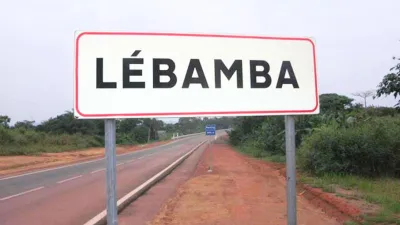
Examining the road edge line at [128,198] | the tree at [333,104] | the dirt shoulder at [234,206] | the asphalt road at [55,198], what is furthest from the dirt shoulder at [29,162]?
the tree at [333,104]

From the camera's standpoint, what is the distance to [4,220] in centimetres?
788

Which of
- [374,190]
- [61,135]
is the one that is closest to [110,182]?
[374,190]

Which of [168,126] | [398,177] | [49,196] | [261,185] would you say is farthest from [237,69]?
[168,126]

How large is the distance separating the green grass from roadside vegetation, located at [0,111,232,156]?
469cm

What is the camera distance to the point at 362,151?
13.1 metres

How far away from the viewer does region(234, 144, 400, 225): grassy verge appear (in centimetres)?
697

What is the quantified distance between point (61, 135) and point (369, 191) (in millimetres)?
40382

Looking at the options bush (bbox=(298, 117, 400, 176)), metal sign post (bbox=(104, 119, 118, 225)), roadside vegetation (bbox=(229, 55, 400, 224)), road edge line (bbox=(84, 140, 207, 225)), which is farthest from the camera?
bush (bbox=(298, 117, 400, 176))

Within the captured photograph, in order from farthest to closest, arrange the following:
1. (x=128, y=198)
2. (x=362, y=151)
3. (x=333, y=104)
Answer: (x=333, y=104) → (x=362, y=151) → (x=128, y=198)

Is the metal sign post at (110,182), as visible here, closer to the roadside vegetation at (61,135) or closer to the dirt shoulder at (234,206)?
the dirt shoulder at (234,206)

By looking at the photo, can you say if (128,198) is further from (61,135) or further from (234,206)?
(61,135)

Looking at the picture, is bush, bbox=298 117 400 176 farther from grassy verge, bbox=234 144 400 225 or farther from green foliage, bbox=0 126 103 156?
green foliage, bbox=0 126 103 156

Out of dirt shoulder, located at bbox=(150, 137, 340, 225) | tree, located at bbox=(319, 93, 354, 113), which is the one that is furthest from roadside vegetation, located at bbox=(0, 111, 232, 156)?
tree, located at bbox=(319, 93, 354, 113)

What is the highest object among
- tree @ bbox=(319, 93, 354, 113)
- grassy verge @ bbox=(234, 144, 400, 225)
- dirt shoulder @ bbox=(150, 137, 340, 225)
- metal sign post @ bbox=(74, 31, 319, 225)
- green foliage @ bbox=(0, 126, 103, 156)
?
tree @ bbox=(319, 93, 354, 113)
